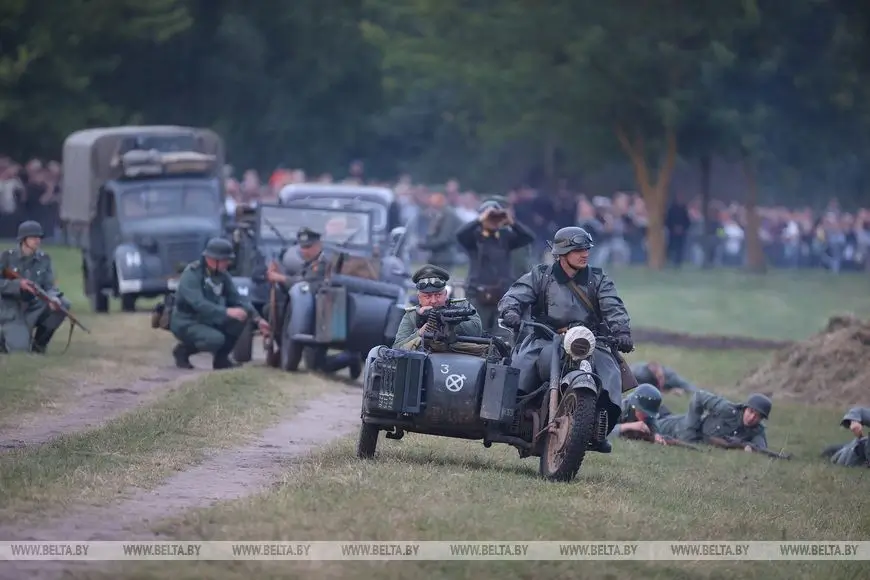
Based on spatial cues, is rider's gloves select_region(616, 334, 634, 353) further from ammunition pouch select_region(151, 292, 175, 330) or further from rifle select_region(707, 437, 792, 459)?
ammunition pouch select_region(151, 292, 175, 330)

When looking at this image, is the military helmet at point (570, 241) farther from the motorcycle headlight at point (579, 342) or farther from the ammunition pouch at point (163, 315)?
the ammunition pouch at point (163, 315)

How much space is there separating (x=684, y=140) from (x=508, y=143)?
36.8ft

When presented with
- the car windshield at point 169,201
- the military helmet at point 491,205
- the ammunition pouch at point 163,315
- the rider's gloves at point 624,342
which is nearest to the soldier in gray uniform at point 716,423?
the military helmet at point 491,205

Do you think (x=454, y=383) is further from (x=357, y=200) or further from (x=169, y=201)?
(x=169, y=201)

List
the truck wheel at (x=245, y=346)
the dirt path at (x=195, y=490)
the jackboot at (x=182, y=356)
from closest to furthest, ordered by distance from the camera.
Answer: the dirt path at (x=195, y=490)
the jackboot at (x=182, y=356)
the truck wheel at (x=245, y=346)

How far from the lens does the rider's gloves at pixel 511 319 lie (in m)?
12.7

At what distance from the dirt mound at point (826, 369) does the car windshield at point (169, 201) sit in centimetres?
983

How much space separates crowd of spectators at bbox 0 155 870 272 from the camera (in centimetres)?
4450

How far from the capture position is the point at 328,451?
13.9m

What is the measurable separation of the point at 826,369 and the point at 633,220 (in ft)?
90.1

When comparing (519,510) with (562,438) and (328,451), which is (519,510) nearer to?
(562,438)

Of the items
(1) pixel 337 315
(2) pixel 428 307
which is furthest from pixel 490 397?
(1) pixel 337 315

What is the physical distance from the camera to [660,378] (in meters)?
20.1

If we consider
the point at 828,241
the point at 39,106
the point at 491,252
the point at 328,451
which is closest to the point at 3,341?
the point at 491,252
